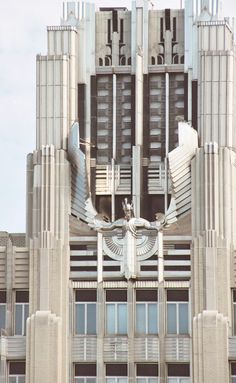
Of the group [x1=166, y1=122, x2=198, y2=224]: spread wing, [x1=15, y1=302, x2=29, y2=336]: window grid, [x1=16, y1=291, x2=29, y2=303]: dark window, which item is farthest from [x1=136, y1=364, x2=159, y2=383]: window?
[x1=166, y1=122, x2=198, y2=224]: spread wing

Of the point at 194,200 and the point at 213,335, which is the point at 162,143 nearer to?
the point at 194,200

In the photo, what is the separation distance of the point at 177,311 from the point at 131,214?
4.90 metres

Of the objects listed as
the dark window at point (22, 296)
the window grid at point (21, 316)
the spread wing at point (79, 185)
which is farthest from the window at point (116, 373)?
the spread wing at point (79, 185)

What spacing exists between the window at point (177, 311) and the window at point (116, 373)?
2675 millimetres

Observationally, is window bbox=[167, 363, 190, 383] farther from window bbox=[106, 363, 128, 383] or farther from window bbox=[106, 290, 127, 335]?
window bbox=[106, 290, 127, 335]

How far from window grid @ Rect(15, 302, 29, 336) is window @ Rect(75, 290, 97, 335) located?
8.10 feet

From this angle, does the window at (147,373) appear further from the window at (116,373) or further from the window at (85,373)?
the window at (85,373)

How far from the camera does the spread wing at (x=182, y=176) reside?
78312 mm

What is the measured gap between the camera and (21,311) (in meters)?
79.2

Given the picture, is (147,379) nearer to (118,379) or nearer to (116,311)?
(118,379)

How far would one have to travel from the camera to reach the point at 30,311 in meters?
78.0

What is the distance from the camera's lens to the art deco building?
77438 millimetres

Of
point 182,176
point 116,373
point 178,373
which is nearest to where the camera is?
point 178,373

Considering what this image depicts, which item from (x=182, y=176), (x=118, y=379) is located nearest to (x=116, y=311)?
(x=118, y=379)
